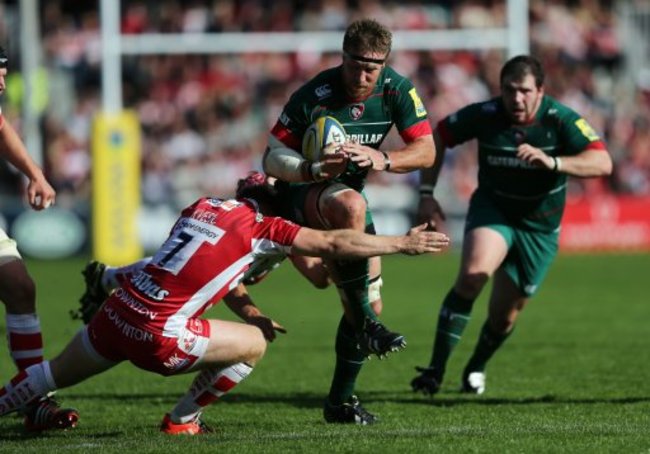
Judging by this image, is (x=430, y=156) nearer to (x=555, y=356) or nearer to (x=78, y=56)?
(x=555, y=356)

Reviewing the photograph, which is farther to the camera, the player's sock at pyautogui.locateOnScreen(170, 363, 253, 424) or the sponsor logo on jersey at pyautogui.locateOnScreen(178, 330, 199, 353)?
the player's sock at pyautogui.locateOnScreen(170, 363, 253, 424)

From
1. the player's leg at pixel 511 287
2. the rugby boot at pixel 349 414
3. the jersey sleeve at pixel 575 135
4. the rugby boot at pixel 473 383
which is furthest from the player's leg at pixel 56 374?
the jersey sleeve at pixel 575 135

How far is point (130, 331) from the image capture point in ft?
22.9

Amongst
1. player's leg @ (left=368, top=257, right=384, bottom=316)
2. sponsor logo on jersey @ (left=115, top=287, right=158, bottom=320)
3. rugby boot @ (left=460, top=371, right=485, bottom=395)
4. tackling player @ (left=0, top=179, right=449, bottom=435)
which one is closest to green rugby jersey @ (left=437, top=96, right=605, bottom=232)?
rugby boot @ (left=460, top=371, right=485, bottom=395)

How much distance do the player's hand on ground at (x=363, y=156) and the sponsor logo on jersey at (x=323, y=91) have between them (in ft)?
1.87

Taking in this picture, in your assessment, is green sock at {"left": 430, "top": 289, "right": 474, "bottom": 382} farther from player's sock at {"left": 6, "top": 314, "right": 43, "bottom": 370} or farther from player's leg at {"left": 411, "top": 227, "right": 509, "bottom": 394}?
player's sock at {"left": 6, "top": 314, "right": 43, "bottom": 370}

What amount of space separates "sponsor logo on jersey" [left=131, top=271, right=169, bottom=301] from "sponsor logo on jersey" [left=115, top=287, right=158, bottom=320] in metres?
0.06

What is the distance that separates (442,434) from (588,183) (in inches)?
751


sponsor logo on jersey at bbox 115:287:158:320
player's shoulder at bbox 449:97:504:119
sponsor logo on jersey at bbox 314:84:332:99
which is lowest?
sponsor logo on jersey at bbox 115:287:158:320

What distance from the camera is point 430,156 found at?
26.3 feet

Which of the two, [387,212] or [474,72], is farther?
[474,72]

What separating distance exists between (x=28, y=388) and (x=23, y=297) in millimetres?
861

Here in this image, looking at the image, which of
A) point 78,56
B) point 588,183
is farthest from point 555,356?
point 78,56

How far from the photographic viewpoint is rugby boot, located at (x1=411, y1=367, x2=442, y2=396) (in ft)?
30.4
